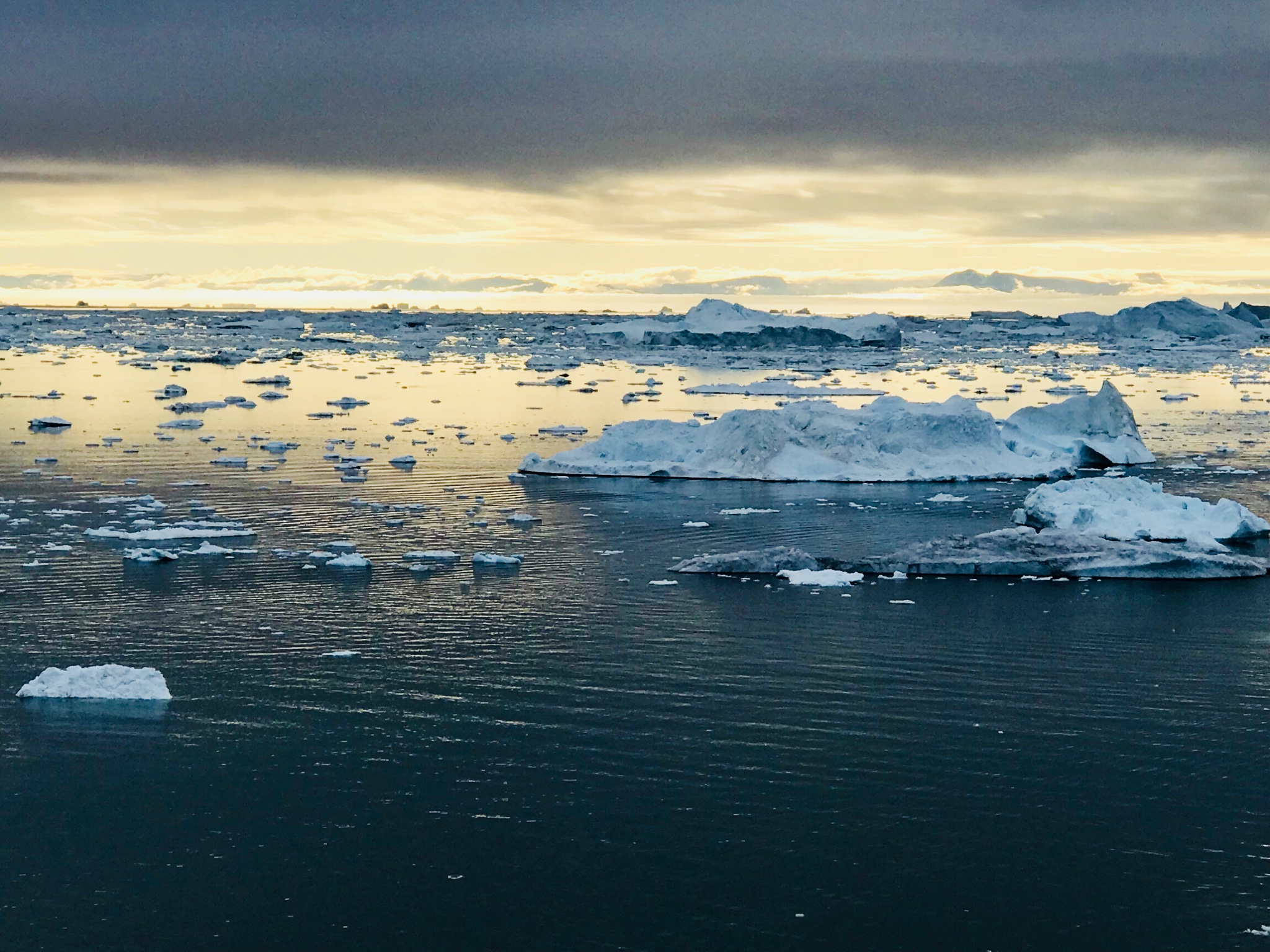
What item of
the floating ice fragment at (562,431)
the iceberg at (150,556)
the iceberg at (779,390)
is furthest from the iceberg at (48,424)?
the iceberg at (779,390)

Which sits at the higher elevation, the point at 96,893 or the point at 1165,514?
the point at 1165,514

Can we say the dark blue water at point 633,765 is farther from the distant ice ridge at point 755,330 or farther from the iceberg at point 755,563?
the distant ice ridge at point 755,330

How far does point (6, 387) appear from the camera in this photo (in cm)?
3841

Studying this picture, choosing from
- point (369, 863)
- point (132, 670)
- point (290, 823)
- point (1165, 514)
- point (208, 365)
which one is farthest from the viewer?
point (208, 365)

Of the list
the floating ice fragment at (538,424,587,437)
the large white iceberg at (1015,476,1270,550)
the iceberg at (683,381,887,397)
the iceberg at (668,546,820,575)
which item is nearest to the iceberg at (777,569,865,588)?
the iceberg at (668,546,820,575)

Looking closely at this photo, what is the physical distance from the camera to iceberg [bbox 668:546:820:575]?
14578mm

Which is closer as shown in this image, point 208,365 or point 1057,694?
point 1057,694

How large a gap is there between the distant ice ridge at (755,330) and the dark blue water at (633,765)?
52707 millimetres

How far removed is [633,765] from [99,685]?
3919 mm

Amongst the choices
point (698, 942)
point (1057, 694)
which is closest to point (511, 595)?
point (1057, 694)

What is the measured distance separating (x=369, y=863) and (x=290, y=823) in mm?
736

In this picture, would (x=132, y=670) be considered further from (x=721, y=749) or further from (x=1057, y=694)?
(x=1057, y=694)

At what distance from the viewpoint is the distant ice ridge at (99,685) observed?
395 inches

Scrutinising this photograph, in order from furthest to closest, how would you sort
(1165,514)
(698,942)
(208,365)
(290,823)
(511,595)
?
(208,365), (1165,514), (511,595), (290,823), (698,942)
